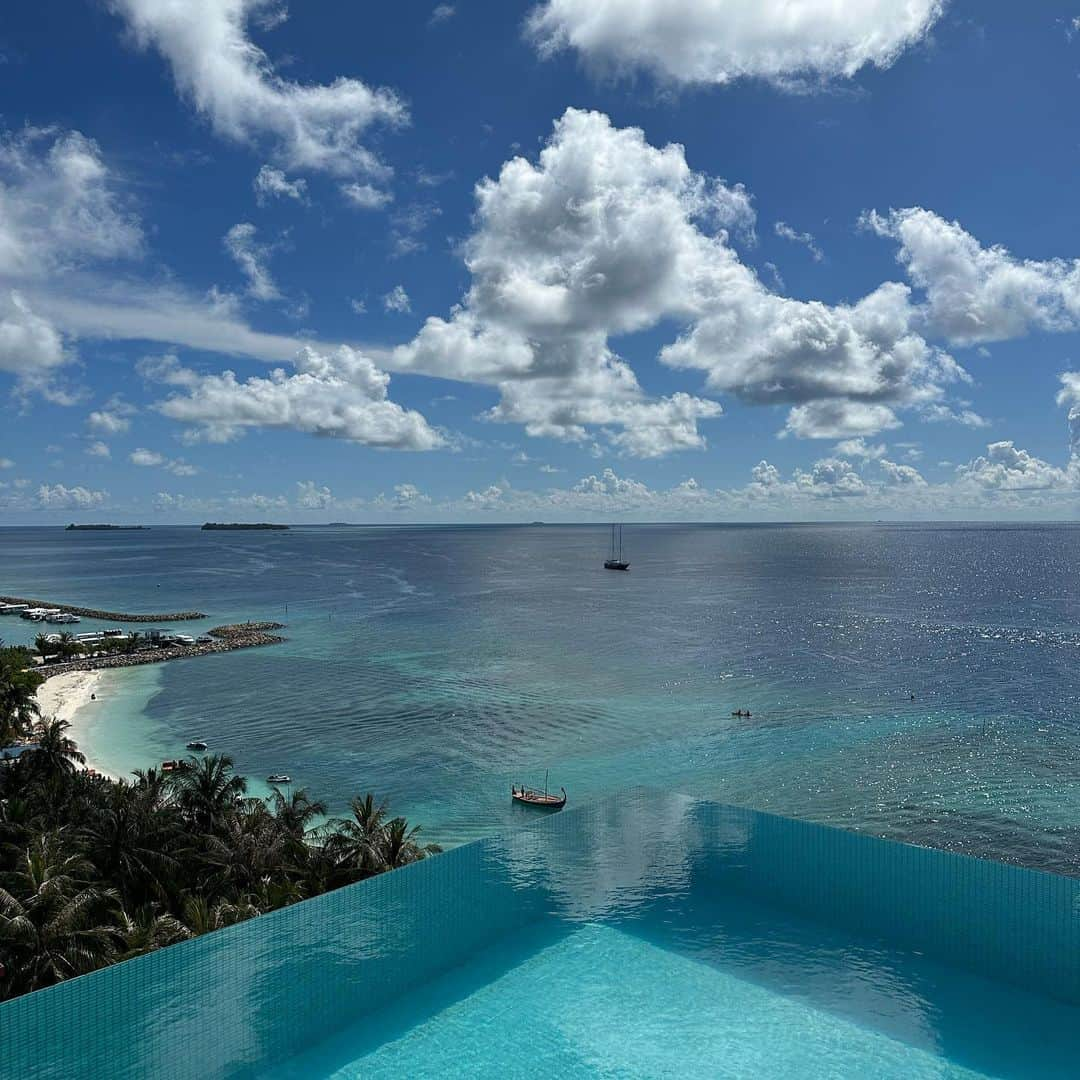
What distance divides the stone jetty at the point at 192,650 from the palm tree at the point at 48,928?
4597 centimetres

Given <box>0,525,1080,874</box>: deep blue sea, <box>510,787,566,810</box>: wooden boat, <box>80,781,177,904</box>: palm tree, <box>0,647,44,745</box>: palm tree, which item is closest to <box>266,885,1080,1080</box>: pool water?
<box>80,781,177,904</box>: palm tree

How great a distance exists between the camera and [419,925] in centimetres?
1756

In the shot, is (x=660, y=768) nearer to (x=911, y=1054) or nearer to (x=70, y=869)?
(x=911, y=1054)

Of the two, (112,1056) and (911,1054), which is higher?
(112,1056)

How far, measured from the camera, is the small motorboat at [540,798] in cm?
3522

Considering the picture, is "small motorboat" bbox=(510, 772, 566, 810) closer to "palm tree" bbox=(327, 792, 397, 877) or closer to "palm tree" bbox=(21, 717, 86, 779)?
"palm tree" bbox=(327, 792, 397, 877)

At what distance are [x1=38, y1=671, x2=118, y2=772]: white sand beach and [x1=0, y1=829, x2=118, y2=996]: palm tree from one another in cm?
3111

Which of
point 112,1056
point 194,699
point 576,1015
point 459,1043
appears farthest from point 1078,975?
point 194,699

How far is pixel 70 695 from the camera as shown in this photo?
2195 inches

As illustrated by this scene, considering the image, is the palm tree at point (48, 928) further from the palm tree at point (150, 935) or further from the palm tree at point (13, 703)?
the palm tree at point (13, 703)

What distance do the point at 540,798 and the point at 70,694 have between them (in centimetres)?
3948

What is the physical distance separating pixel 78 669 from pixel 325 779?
3712 centimetres

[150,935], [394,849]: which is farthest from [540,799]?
[150,935]

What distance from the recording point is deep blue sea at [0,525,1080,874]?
36.2 metres
